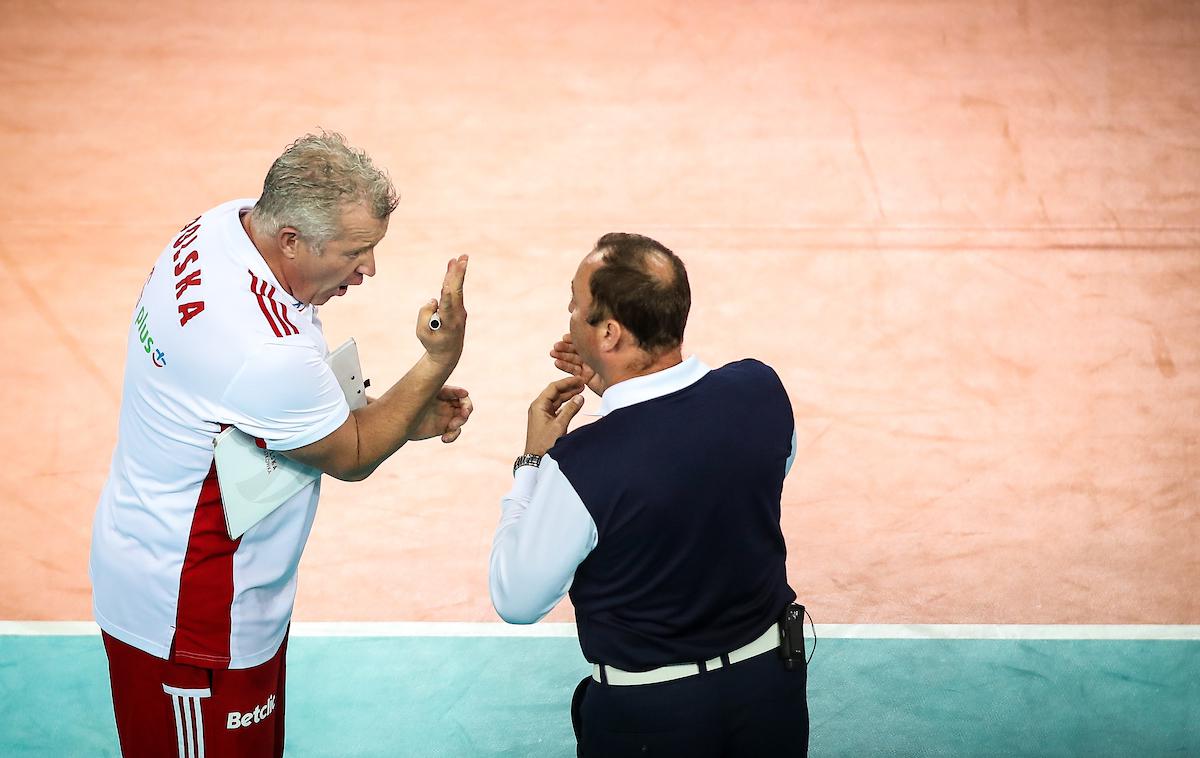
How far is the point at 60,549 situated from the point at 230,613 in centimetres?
240

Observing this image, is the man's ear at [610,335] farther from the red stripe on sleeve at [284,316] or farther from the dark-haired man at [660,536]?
the red stripe on sleeve at [284,316]

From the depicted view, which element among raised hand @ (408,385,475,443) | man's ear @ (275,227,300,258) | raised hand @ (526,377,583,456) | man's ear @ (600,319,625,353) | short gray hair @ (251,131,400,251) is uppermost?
short gray hair @ (251,131,400,251)

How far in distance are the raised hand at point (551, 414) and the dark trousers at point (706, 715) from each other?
586 mm

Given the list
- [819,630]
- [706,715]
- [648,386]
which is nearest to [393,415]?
[648,386]

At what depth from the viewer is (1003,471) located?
517cm

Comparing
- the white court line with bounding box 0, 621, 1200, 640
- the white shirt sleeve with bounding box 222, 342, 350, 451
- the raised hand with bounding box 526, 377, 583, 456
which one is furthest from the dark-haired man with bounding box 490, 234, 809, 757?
the white court line with bounding box 0, 621, 1200, 640

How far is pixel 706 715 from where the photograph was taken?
8.39ft

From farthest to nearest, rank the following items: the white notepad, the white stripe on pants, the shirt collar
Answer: the white stripe on pants < the white notepad < the shirt collar

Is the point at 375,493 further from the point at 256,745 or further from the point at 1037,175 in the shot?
the point at 1037,175

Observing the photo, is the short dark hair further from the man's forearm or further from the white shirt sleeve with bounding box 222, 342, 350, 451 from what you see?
the white shirt sleeve with bounding box 222, 342, 350, 451

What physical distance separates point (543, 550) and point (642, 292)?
584 mm

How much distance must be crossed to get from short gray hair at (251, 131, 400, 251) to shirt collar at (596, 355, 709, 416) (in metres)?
0.74

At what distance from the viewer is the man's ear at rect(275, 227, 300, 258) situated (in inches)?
105

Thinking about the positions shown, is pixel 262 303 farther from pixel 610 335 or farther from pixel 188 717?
pixel 188 717
